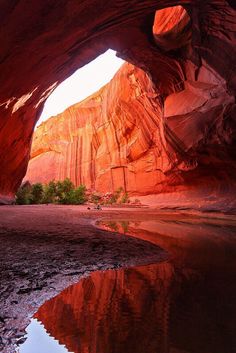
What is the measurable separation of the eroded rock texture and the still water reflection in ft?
15.8

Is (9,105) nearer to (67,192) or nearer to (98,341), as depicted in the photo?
(98,341)

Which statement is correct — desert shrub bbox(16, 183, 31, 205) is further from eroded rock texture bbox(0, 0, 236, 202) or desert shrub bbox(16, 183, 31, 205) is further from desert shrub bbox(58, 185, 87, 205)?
eroded rock texture bbox(0, 0, 236, 202)

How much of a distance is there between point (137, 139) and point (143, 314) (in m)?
22.8

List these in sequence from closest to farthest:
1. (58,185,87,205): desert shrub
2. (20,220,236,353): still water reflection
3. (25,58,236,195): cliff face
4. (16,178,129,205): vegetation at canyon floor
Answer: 1. (20,220,236,353): still water reflection
2. (25,58,236,195): cliff face
3. (16,178,129,205): vegetation at canyon floor
4. (58,185,87,205): desert shrub

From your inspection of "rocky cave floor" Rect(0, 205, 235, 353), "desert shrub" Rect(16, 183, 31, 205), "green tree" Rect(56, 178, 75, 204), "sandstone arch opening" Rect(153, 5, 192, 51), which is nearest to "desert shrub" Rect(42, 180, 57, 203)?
"green tree" Rect(56, 178, 75, 204)

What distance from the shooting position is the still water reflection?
1.30 metres

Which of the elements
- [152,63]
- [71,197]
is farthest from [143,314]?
[71,197]

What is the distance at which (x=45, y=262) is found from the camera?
2547 mm

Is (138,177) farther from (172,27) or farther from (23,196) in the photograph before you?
(172,27)

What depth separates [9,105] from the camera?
8.55 meters

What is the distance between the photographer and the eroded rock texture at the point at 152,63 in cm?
606

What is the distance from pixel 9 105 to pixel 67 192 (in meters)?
13.7

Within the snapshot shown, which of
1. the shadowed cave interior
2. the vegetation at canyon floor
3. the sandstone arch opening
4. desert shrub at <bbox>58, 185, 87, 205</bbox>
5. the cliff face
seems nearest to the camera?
the shadowed cave interior

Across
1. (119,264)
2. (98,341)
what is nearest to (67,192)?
(119,264)
